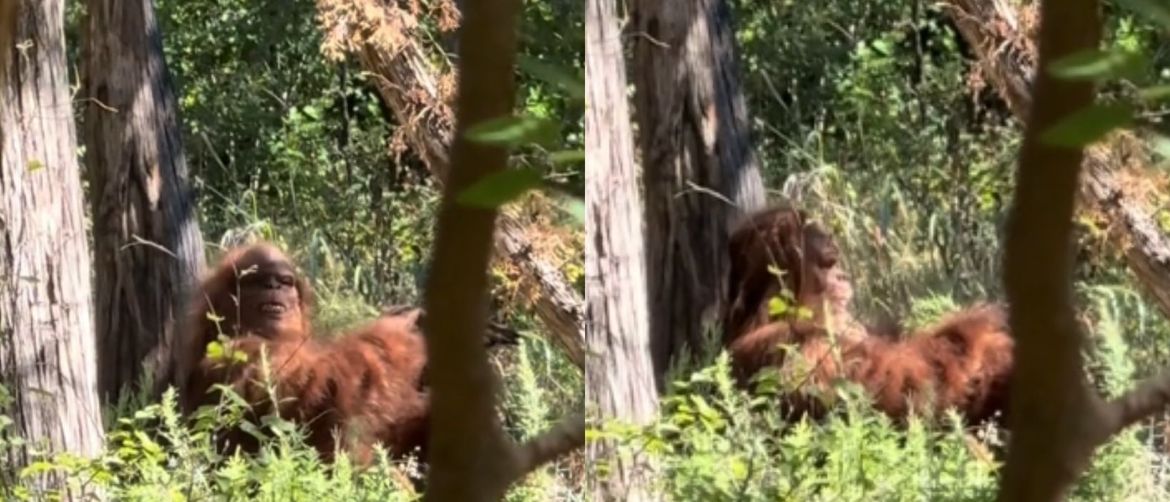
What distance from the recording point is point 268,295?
255 inches

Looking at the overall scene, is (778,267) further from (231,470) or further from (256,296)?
(231,470)

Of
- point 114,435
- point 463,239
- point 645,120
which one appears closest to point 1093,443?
point 463,239

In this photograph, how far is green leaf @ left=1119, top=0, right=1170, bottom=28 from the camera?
70cm

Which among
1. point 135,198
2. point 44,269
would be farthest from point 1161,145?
point 135,198

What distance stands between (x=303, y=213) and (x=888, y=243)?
3690 millimetres

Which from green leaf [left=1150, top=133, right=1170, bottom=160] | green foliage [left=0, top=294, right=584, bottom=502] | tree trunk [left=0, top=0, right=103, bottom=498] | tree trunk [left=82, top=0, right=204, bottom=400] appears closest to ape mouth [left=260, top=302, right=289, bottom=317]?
tree trunk [left=82, top=0, right=204, bottom=400]

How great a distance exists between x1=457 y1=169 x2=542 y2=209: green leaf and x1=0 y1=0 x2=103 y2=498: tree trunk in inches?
190

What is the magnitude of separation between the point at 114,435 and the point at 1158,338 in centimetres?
333

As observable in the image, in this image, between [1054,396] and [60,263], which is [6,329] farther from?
[1054,396]

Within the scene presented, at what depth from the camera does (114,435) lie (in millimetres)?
5184

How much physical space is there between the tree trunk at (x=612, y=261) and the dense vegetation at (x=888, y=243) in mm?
147

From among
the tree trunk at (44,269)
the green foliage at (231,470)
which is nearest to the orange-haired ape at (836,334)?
the green foliage at (231,470)

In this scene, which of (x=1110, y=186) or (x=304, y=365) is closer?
(x=1110, y=186)

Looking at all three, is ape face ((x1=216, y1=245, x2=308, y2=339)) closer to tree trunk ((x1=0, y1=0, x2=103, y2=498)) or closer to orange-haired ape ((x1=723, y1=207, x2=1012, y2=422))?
tree trunk ((x1=0, y1=0, x2=103, y2=498))
